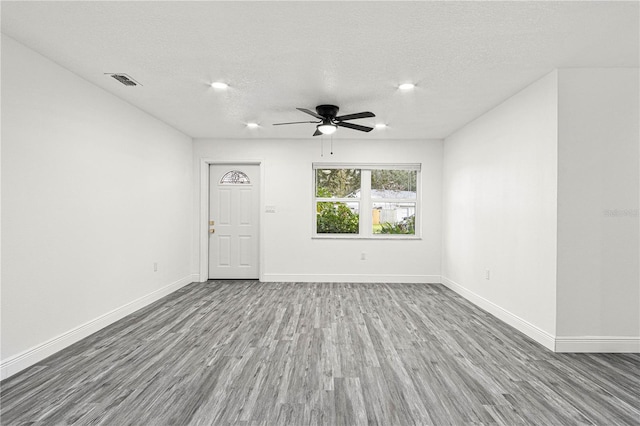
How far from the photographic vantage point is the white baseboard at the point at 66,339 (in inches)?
90.2

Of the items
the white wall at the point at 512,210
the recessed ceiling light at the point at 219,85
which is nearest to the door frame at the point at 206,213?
the recessed ceiling light at the point at 219,85

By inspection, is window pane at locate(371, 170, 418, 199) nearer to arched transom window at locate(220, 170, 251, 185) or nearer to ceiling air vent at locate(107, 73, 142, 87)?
arched transom window at locate(220, 170, 251, 185)

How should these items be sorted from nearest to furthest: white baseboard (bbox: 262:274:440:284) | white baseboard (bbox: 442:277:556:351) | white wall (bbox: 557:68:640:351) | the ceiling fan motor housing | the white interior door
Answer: white wall (bbox: 557:68:640:351) < white baseboard (bbox: 442:277:556:351) < the ceiling fan motor housing < white baseboard (bbox: 262:274:440:284) < the white interior door

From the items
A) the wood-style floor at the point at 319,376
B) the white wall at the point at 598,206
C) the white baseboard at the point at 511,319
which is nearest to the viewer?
the wood-style floor at the point at 319,376

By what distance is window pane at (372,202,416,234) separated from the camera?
5664 millimetres

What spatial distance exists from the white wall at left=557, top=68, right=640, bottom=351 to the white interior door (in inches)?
174

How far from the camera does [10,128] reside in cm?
232

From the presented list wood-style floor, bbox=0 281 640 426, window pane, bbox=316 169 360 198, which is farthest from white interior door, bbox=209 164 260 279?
wood-style floor, bbox=0 281 640 426

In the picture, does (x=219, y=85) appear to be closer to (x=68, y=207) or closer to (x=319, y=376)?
(x=68, y=207)

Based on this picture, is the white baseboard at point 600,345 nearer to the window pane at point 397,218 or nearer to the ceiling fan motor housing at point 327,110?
the window pane at point 397,218

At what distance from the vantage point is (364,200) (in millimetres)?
5652

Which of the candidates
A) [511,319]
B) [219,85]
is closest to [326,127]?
[219,85]

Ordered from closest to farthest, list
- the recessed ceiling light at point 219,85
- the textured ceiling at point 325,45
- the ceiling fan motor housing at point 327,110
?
1. the textured ceiling at point 325,45
2. the recessed ceiling light at point 219,85
3. the ceiling fan motor housing at point 327,110

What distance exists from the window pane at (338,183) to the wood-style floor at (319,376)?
2.54m
